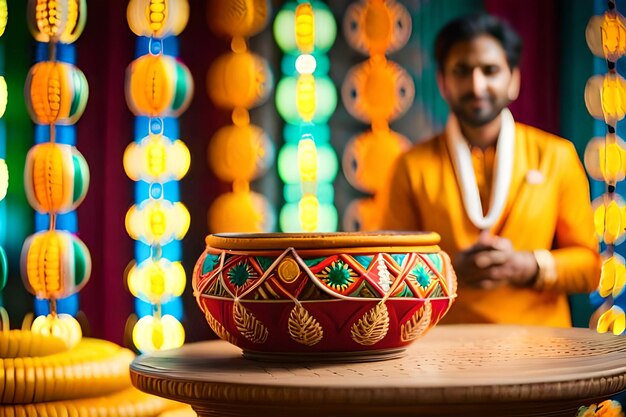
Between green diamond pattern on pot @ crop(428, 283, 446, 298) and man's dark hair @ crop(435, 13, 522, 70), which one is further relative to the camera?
man's dark hair @ crop(435, 13, 522, 70)

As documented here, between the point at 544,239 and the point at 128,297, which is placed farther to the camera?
the point at 128,297

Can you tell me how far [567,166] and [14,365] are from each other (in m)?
1.08

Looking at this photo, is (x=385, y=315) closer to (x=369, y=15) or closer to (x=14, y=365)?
(x=14, y=365)

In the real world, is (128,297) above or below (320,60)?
below

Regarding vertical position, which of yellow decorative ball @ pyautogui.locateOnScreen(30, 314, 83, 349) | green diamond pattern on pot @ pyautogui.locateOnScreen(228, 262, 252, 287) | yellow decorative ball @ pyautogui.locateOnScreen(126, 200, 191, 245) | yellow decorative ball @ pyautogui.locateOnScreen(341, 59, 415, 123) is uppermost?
yellow decorative ball @ pyautogui.locateOnScreen(341, 59, 415, 123)

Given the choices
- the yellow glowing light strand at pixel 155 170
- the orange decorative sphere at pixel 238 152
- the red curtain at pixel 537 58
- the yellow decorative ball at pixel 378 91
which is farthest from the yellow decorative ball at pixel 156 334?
the red curtain at pixel 537 58

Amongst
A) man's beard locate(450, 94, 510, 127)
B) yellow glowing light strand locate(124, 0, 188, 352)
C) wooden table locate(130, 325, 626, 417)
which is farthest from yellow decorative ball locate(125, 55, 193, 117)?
wooden table locate(130, 325, 626, 417)

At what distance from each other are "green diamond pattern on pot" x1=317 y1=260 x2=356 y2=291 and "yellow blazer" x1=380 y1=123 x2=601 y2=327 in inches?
38.8

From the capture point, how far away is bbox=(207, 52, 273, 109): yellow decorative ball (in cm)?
182

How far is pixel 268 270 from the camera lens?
0.71 metres

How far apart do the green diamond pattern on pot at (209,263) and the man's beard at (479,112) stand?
3.42 ft

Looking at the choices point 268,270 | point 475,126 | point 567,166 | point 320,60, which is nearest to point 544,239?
point 567,166

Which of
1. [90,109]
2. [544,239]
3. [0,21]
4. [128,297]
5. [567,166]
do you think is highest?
[0,21]

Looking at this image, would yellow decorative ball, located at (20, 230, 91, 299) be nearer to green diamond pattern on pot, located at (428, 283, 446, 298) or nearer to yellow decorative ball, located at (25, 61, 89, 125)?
yellow decorative ball, located at (25, 61, 89, 125)
